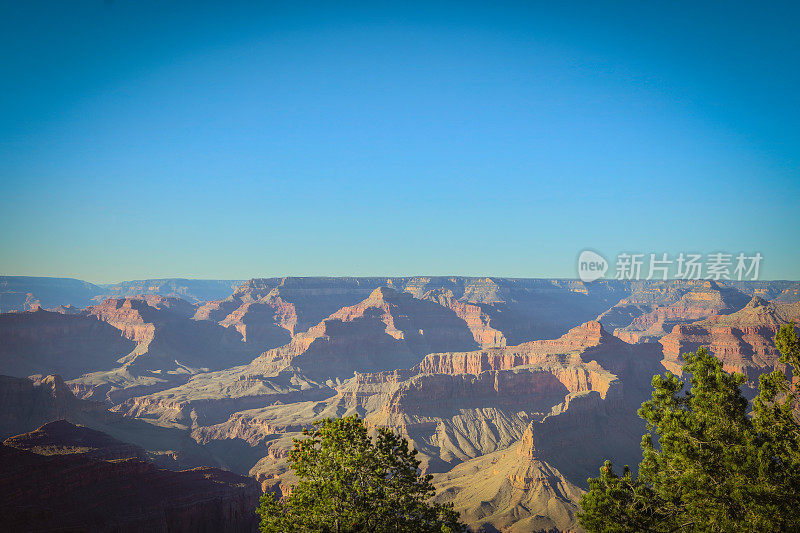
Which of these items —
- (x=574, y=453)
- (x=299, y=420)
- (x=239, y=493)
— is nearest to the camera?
(x=239, y=493)

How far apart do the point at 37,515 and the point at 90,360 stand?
169 m

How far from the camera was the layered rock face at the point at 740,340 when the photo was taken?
137625 mm

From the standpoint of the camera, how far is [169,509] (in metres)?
53.9

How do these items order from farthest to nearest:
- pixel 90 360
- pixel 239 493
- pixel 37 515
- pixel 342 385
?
pixel 90 360, pixel 342 385, pixel 239 493, pixel 37 515

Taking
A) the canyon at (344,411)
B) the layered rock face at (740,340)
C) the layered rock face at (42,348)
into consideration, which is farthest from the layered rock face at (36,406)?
→ the layered rock face at (740,340)

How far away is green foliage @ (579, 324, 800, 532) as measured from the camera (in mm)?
21547

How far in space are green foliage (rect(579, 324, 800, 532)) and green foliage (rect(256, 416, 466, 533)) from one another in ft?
28.2

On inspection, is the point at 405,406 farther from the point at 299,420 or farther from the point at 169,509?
the point at 169,509

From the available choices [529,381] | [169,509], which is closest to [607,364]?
[529,381]

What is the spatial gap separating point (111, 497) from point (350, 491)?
41432 millimetres

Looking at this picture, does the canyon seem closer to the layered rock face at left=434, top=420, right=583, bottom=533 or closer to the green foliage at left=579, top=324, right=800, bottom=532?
the layered rock face at left=434, top=420, right=583, bottom=533

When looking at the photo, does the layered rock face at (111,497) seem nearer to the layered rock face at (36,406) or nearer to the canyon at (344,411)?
the canyon at (344,411)

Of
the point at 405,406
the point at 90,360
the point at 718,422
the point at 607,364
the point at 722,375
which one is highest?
the point at 722,375

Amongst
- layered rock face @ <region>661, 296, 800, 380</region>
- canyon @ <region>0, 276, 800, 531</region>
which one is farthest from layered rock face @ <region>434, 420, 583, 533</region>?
layered rock face @ <region>661, 296, 800, 380</region>
